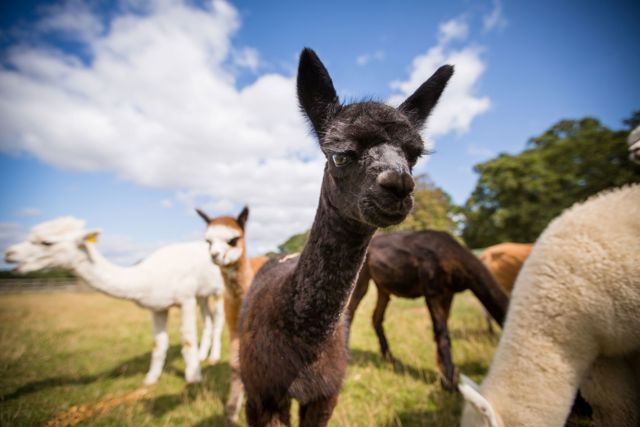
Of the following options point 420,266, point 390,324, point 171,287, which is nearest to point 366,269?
point 420,266

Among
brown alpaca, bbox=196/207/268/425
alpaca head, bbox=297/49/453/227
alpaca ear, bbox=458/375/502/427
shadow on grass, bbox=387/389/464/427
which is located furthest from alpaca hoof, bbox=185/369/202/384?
alpaca head, bbox=297/49/453/227

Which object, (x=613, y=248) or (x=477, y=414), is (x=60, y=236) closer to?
(x=477, y=414)

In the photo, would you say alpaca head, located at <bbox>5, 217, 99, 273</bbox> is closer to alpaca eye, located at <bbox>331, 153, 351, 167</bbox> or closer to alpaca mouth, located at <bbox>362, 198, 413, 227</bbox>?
alpaca eye, located at <bbox>331, 153, 351, 167</bbox>

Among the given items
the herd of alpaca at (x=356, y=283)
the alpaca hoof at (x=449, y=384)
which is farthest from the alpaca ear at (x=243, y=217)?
the alpaca hoof at (x=449, y=384)

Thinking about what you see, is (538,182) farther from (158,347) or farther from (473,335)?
(158,347)

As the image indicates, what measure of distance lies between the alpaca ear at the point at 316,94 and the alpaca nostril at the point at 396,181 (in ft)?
2.91

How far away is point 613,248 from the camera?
2.35m

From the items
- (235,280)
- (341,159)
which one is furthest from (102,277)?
(341,159)

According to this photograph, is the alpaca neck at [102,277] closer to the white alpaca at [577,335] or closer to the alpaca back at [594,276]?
the white alpaca at [577,335]

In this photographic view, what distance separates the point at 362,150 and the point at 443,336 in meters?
4.23

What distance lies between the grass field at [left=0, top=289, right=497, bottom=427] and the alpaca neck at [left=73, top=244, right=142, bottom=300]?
6.00 ft

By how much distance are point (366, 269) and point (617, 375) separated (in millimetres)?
3959

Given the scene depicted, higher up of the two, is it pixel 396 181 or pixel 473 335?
pixel 396 181

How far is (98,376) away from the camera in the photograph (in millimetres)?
5613
